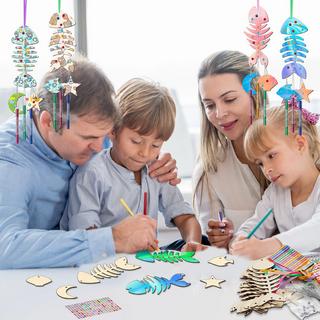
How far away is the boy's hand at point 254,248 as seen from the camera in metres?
1.27

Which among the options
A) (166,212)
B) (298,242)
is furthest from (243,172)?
(298,242)

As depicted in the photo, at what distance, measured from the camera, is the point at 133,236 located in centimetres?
128

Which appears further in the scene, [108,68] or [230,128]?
[108,68]

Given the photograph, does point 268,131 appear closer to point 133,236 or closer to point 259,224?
point 259,224

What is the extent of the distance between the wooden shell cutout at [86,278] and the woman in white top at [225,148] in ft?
2.25

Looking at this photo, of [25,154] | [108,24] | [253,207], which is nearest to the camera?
[25,154]

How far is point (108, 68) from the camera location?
4.85 metres

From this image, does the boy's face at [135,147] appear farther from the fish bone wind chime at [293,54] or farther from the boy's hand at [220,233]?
Result: the fish bone wind chime at [293,54]

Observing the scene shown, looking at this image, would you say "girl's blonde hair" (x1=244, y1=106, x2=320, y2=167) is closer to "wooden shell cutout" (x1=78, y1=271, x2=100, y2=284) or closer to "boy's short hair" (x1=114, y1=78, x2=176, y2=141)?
"boy's short hair" (x1=114, y1=78, x2=176, y2=141)

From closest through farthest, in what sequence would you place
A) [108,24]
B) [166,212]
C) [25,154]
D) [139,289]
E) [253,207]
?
[139,289] → [25,154] → [166,212] → [253,207] → [108,24]

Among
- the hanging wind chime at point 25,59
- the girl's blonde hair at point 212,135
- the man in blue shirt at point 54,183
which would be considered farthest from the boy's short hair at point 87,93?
the girl's blonde hair at point 212,135

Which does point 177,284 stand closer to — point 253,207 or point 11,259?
point 11,259

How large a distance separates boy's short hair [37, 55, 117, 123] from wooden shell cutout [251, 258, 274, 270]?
50 cm

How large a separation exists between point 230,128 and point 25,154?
0.64m
